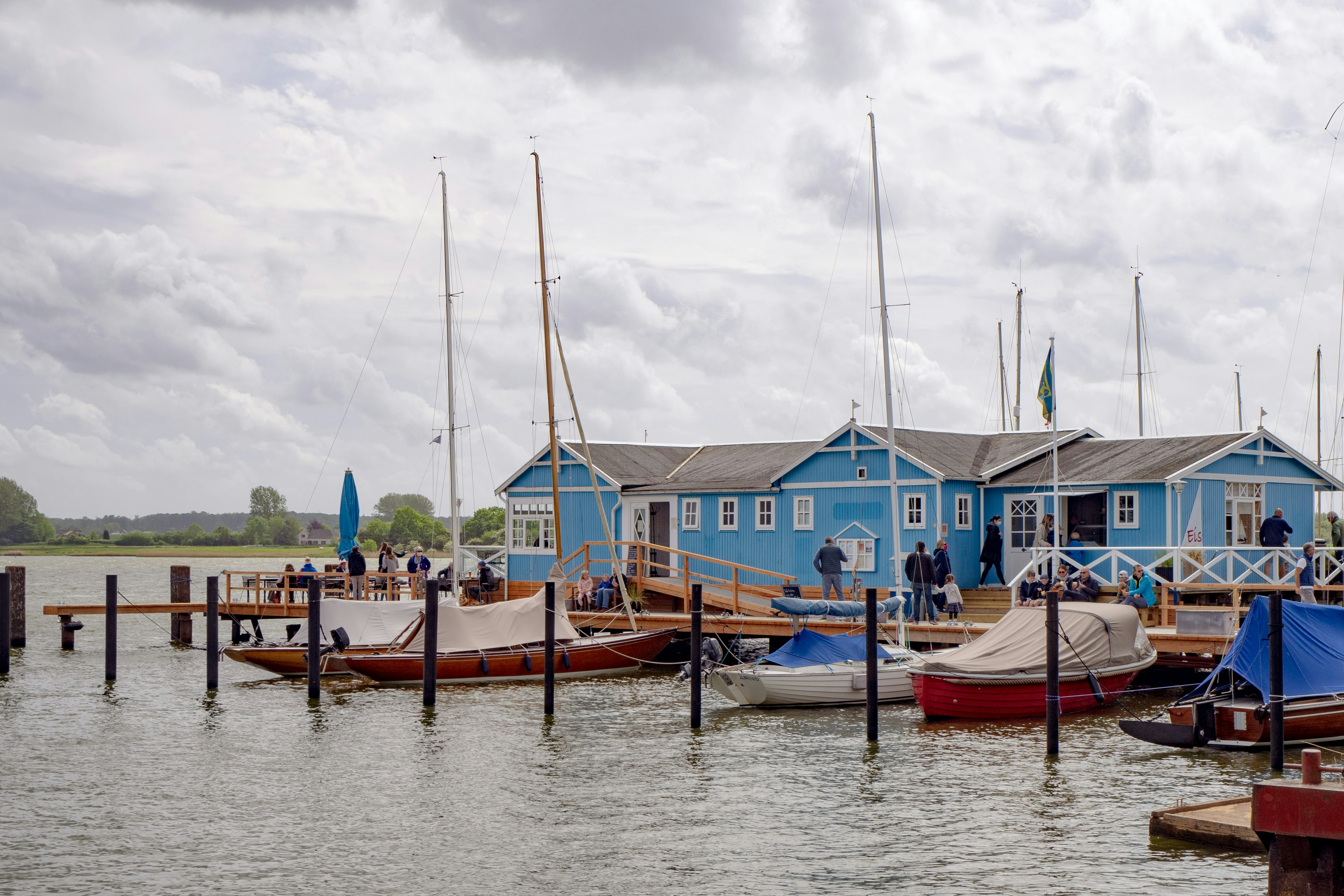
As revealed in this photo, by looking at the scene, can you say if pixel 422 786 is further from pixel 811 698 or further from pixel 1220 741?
pixel 1220 741

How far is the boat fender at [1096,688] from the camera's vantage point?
2462cm

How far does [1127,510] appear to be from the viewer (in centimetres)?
3306

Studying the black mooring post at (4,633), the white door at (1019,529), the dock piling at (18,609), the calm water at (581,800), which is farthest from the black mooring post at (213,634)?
the white door at (1019,529)

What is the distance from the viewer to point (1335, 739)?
20.8 meters

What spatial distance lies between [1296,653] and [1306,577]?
24.0ft

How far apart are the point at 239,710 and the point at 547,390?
17731 millimetres

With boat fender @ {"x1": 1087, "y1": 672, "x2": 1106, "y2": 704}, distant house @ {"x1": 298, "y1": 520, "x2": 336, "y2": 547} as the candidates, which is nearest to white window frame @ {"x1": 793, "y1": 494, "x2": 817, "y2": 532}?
boat fender @ {"x1": 1087, "y1": 672, "x2": 1106, "y2": 704}

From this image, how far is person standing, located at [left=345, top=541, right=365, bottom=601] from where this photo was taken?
1486 inches

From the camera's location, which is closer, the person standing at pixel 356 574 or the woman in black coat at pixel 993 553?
the woman in black coat at pixel 993 553

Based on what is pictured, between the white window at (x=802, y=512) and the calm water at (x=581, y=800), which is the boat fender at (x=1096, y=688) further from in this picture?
the white window at (x=802, y=512)

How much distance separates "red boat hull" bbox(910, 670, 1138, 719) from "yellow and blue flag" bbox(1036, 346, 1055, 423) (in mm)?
10668

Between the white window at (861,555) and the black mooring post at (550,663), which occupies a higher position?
the white window at (861,555)

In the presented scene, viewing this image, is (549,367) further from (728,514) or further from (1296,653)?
(1296,653)

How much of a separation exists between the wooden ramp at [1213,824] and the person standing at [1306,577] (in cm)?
1277
